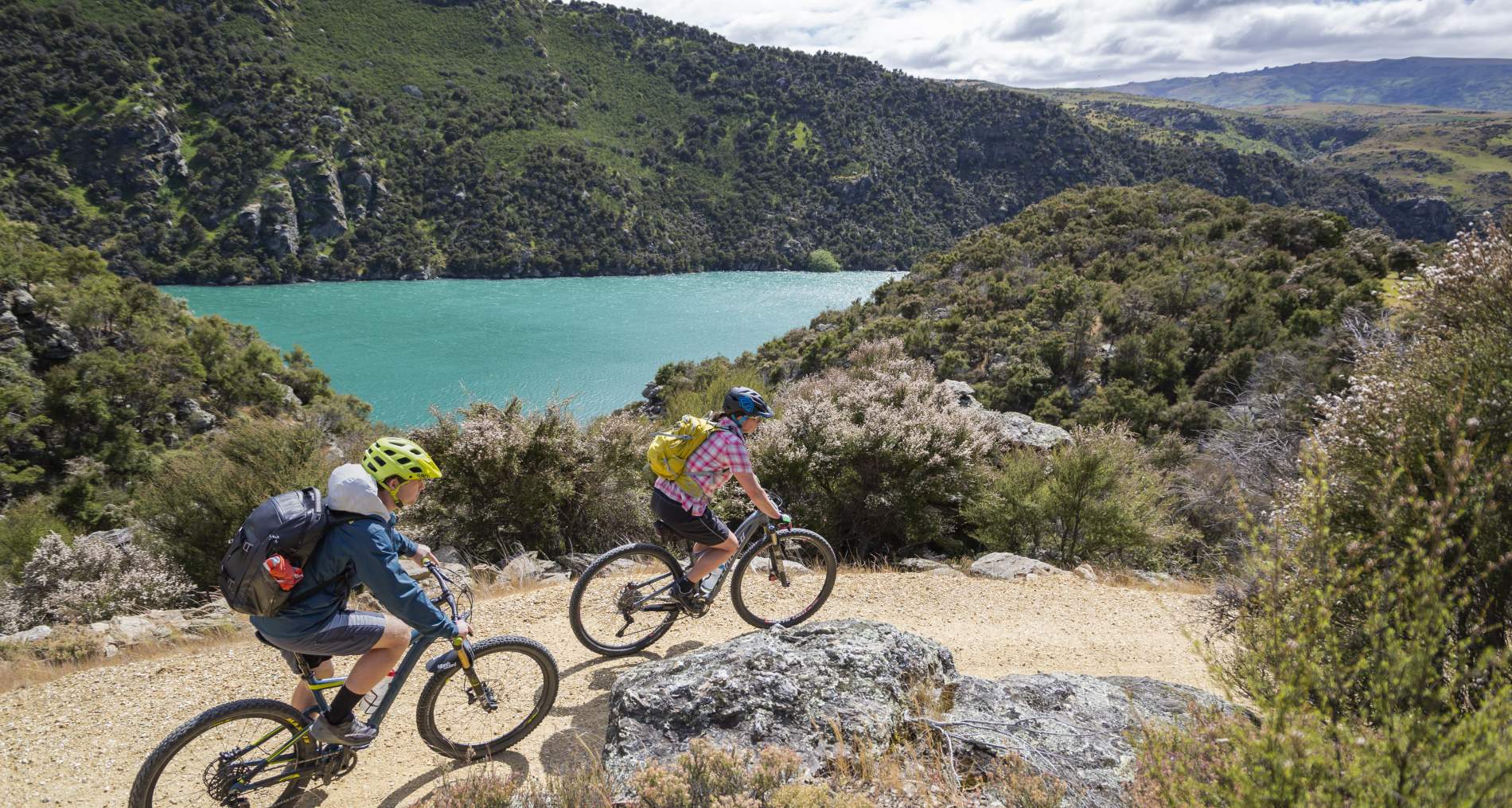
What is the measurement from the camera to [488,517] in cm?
1020

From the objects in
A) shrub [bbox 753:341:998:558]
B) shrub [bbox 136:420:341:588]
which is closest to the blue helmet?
shrub [bbox 753:341:998:558]

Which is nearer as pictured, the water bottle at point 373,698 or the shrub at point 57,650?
the water bottle at point 373,698

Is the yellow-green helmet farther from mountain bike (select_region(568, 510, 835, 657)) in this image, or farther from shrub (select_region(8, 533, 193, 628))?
shrub (select_region(8, 533, 193, 628))

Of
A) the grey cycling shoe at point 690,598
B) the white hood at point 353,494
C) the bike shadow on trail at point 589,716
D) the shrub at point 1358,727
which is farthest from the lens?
the grey cycling shoe at point 690,598

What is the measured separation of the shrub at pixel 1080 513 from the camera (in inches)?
433

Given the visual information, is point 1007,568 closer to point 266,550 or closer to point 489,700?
point 489,700

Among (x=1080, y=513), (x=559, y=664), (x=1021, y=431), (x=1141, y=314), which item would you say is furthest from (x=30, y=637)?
(x=1141, y=314)

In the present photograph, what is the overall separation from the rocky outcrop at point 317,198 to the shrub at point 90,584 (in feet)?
318

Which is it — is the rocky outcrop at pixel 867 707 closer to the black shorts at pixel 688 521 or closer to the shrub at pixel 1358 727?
the shrub at pixel 1358 727

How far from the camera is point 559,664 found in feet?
18.4

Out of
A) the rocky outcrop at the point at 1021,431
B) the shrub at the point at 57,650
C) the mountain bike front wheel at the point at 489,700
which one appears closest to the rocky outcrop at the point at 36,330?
the shrub at the point at 57,650

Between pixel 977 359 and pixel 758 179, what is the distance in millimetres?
98969

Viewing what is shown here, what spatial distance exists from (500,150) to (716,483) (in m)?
118

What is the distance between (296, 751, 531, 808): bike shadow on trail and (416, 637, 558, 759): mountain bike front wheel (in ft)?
0.21
